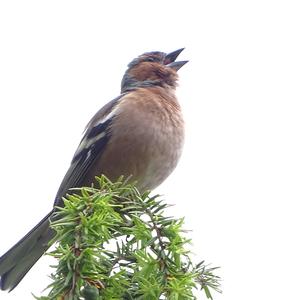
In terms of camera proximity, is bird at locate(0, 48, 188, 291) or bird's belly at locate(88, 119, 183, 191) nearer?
bird at locate(0, 48, 188, 291)

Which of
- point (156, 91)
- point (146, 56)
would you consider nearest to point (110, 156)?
point (156, 91)

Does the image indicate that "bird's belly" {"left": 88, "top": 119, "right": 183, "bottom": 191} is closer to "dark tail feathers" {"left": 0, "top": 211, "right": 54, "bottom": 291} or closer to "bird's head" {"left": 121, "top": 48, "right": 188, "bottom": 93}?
"dark tail feathers" {"left": 0, "top": 211, "right": 54, "bottom": 291}

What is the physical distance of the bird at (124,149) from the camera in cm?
485

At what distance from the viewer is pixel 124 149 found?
5.04m

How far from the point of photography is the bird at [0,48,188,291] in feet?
15.9

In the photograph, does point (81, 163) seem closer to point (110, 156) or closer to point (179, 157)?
point (110, 156)

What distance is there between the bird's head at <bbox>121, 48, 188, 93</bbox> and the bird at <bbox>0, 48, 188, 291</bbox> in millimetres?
345

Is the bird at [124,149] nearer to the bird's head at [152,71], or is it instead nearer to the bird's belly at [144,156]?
the bird's belly at [144,156]

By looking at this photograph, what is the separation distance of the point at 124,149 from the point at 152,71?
54.9 inches

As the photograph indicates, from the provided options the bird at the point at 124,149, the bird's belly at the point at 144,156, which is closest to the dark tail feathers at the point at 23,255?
the bird at the point at 124,149

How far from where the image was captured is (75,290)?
2.11m

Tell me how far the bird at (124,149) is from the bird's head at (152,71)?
34 centimetres

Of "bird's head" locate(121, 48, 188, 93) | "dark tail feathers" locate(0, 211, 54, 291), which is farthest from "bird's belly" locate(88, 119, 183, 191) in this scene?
"bird's head" locate(121, 48, 188, 93)

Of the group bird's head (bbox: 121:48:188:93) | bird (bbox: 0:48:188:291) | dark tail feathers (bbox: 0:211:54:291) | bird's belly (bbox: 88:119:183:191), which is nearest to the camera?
dark tail feathers (bbox: 0:211:54:291)
